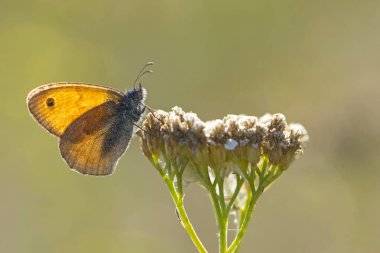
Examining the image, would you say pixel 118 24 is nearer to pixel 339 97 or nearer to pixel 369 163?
pixel 339 97

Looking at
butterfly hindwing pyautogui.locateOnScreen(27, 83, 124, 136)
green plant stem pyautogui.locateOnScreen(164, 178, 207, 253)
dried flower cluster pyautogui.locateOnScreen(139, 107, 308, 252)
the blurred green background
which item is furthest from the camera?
the blurred green background

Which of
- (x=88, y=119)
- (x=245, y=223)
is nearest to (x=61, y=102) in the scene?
(x=88, y=119)

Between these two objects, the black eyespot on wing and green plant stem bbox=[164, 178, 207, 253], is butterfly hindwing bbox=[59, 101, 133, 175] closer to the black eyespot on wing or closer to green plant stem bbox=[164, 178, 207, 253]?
the black eyespot on wing

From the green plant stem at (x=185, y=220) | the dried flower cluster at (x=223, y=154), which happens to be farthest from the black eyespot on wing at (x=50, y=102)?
the green plant stem at (x=185, y=220)

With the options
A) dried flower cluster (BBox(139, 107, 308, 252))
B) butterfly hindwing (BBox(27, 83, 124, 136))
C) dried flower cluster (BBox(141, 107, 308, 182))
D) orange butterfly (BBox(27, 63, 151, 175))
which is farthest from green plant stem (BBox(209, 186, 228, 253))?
butterfly hindwing (BBox(27, 83, 124, 136))

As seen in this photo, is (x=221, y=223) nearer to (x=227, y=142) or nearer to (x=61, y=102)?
(x=227, y=142)

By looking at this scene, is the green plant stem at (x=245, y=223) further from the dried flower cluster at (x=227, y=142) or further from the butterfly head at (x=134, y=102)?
the butterfly head at (x=134, y=102)

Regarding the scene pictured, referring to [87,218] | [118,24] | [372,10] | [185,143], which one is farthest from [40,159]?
[372,10]
